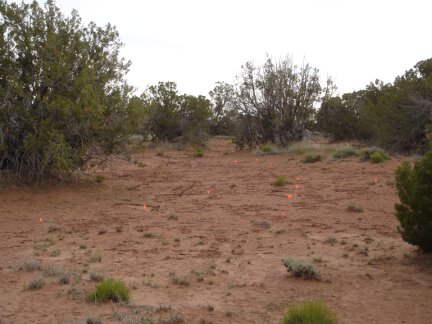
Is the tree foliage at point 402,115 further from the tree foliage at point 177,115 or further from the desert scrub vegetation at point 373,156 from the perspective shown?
the tree foliage at point 177,115

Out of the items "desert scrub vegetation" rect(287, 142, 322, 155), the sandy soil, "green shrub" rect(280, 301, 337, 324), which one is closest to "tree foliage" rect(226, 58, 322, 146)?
"desert scrub vegetation" rect(287, 142, 322, 155)

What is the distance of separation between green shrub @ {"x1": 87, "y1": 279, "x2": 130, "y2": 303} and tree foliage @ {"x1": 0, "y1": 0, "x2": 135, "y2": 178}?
674 cm

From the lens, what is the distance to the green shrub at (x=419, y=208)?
6.59m

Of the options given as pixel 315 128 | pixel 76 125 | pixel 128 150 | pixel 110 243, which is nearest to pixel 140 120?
pixel 128 150

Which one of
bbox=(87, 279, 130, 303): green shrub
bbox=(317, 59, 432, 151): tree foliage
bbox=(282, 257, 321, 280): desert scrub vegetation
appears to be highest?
bbox=(317, 59, 432, 151): tree foliage

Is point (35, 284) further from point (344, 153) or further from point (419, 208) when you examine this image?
point (344, 153)

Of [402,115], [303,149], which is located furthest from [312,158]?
[402,115]

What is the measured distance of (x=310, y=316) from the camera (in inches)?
176

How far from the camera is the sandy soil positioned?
5.26 metres

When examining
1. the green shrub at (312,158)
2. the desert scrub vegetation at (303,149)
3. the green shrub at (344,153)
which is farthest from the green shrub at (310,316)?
the desert scrub vegetation at (303,149)

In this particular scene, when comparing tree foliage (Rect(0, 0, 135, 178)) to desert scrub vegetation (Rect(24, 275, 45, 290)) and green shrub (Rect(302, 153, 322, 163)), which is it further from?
green shrub (Rect(302, 153, 322, 163))

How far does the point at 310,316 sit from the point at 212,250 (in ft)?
11.1

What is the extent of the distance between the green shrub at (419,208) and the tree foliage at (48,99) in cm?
786

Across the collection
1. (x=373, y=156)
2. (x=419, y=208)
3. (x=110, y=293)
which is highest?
(x=373, y=156)
